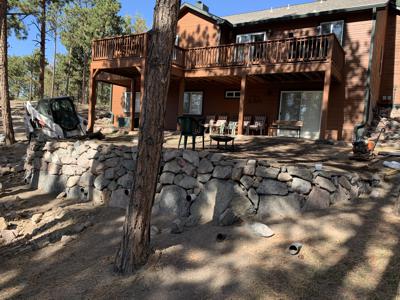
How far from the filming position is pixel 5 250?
5535mm

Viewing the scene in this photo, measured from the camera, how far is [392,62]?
1345cm

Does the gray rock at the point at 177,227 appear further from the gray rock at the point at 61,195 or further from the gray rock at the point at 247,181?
the gray rock at the point at 61,195

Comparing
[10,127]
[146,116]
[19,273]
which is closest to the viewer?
[146,116]

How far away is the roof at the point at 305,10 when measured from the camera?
1170cm

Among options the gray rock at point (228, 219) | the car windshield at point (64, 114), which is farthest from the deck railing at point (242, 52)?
the gray rock at point (228, 219)

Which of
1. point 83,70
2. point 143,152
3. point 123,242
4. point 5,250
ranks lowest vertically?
point 5,250

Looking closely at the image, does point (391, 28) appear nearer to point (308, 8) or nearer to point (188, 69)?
point (308, 8)

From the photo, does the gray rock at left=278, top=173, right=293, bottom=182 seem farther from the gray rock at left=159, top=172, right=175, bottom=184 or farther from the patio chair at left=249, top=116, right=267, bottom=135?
the patio chair at left=249, top=116, right=267, bottom=135

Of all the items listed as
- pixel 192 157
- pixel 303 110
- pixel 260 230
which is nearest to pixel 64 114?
pixel 192 157

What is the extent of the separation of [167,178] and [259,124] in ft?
25.0

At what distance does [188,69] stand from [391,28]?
28.8 feet

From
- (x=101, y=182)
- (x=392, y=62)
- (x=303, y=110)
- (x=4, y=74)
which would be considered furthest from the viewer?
(x=392, y=62)

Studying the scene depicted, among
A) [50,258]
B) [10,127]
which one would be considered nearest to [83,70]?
[10,127]

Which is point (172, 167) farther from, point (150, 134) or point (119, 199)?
point (150, 134)
